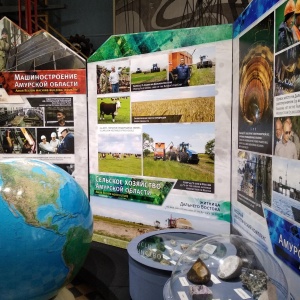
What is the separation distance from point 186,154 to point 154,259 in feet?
2.55

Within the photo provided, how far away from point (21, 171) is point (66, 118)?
131 cm

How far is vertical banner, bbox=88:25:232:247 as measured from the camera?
6.75 feet

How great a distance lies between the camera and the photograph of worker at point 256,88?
1580mm

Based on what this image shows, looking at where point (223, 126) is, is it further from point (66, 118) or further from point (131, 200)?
point (66, 118)

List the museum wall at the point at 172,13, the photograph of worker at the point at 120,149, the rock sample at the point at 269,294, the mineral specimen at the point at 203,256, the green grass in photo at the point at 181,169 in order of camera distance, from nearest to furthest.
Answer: the rock sample at the point at 269,294 → the mineral specimen at the point at 203,256 → the green grass in photo at the point at 181,169 → the photograph of worker at the point at 120,149 → the museum wall at the point at 172,13

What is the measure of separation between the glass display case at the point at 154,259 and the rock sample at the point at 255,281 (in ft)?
1.30

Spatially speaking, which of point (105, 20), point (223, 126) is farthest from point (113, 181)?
point (105, 20)

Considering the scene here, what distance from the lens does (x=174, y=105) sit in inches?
87.0

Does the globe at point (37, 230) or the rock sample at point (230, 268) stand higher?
the globe at point (37, 230)

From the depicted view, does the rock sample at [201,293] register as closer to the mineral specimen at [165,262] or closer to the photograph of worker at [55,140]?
the mineral specimen at [165,262]

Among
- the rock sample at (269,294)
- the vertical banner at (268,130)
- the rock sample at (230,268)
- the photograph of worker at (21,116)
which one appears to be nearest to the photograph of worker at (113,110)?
the photograph of worker at (21,116)

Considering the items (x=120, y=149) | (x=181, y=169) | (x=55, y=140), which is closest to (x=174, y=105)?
(x=181, y=169)

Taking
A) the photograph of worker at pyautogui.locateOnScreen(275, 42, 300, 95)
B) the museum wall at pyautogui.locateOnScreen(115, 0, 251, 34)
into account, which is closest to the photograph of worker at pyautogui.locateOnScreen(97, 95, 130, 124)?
the photograph of worker at pyautogui.locateOnScreen(275, 42, 300, 95)

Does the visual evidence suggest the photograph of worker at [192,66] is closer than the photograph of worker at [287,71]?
No
